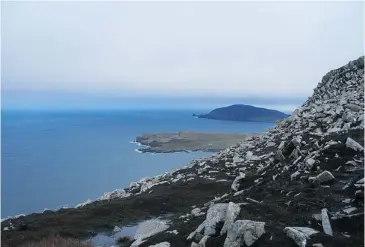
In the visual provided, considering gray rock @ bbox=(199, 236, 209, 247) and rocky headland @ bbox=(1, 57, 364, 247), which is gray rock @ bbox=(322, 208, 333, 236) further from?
gray rock @ bbox=(199, 236, 209, 247)

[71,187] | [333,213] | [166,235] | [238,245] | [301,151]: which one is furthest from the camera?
[71,187]

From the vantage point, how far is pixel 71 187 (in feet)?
224

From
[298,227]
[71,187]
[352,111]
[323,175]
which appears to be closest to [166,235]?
[298,227]

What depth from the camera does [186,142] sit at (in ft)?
454

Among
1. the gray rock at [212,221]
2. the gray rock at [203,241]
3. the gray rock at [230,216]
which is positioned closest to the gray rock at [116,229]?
the gray rock at [212,221]

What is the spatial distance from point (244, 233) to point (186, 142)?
130 metres

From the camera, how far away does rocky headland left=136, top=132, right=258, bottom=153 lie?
124500 mm

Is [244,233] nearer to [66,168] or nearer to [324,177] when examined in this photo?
[324,177]

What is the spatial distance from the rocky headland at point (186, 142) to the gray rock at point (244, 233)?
354 ft

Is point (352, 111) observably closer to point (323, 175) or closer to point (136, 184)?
point (323, 175)

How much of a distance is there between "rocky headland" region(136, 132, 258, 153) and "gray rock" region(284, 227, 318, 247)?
355 feet

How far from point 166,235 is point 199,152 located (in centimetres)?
10953

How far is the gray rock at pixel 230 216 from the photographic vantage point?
9664 millimetres

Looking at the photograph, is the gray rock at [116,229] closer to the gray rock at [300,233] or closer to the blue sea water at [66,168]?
the gray rock at [300,233]
